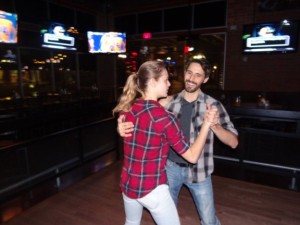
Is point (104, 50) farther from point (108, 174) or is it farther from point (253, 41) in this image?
point (108, 174)

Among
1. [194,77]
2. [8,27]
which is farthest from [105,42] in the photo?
[194,77]

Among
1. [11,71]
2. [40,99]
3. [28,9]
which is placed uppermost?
[28,9]

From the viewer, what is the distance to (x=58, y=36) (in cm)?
664

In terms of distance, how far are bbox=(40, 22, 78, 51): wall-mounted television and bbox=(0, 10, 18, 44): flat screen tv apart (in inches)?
36.3

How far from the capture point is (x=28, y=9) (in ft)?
25.4

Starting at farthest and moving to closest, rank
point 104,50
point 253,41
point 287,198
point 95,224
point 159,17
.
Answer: point 159,17
point 104,50
point 253,41
point 287,198
point 95,224

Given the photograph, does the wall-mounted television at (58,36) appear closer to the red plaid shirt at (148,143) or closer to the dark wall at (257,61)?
the dark wall at (257,61)

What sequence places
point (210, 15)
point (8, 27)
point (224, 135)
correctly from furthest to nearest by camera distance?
point (210, 15) < point (8, 27) < point (224, 135)

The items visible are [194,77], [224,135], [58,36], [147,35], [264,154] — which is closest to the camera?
[224,135]

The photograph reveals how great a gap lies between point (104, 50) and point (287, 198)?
6373 millimetres

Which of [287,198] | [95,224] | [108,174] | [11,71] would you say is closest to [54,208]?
[95,224]

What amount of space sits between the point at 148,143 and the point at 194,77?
0.71 metres

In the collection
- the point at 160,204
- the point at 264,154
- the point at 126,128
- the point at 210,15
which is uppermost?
the point at 210,15

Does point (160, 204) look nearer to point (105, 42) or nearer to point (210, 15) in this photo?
point (105, 42)
